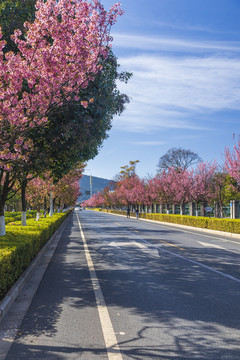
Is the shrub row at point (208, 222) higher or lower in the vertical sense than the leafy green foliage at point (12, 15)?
lower

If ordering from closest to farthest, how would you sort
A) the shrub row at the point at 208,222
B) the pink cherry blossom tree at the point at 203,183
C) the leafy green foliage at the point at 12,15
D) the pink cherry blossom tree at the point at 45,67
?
1. the pink cherry blossom tree at the point at 45,67
2. the leafy green foliage at the point at 12,15
3. the shrub row at the point at 208,222
4. the pink cherry blossom tree at the point at 203,183

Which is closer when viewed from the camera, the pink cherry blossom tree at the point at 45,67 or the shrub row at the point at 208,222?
the pink cherry blossom tree at the point at 45,67

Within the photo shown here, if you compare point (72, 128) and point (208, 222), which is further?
point (208, 222)

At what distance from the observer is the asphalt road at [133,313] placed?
168 inches

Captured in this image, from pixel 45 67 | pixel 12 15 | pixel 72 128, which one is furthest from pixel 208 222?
pixel 45 67

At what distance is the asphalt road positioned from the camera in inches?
168

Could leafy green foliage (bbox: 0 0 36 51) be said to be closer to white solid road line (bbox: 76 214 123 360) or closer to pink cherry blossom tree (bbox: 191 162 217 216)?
white solid road line (bbox: 76 214 123 360)

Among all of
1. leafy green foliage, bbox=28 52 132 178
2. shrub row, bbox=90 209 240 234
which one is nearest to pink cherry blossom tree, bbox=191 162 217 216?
shrub row, bbox=90 209 240 234

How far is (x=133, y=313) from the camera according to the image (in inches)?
225

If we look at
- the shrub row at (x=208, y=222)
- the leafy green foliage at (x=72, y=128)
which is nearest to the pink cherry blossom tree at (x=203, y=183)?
the shrub row at (x=208, y=222)

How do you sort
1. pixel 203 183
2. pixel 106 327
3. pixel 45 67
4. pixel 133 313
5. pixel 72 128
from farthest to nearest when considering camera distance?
1. pixel 203 183
2. pixel 72 128
3. pixel 45 67
4. pixel 133 313
5. pixel 106 327

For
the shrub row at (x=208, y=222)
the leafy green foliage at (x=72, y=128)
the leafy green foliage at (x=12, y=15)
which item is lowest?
the shrub row at (x=208, y=222)

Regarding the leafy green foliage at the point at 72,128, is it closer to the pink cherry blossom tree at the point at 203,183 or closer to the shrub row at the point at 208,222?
the shrub row at the point at 208,222

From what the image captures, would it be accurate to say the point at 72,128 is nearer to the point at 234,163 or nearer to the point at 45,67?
the point at 45,67
